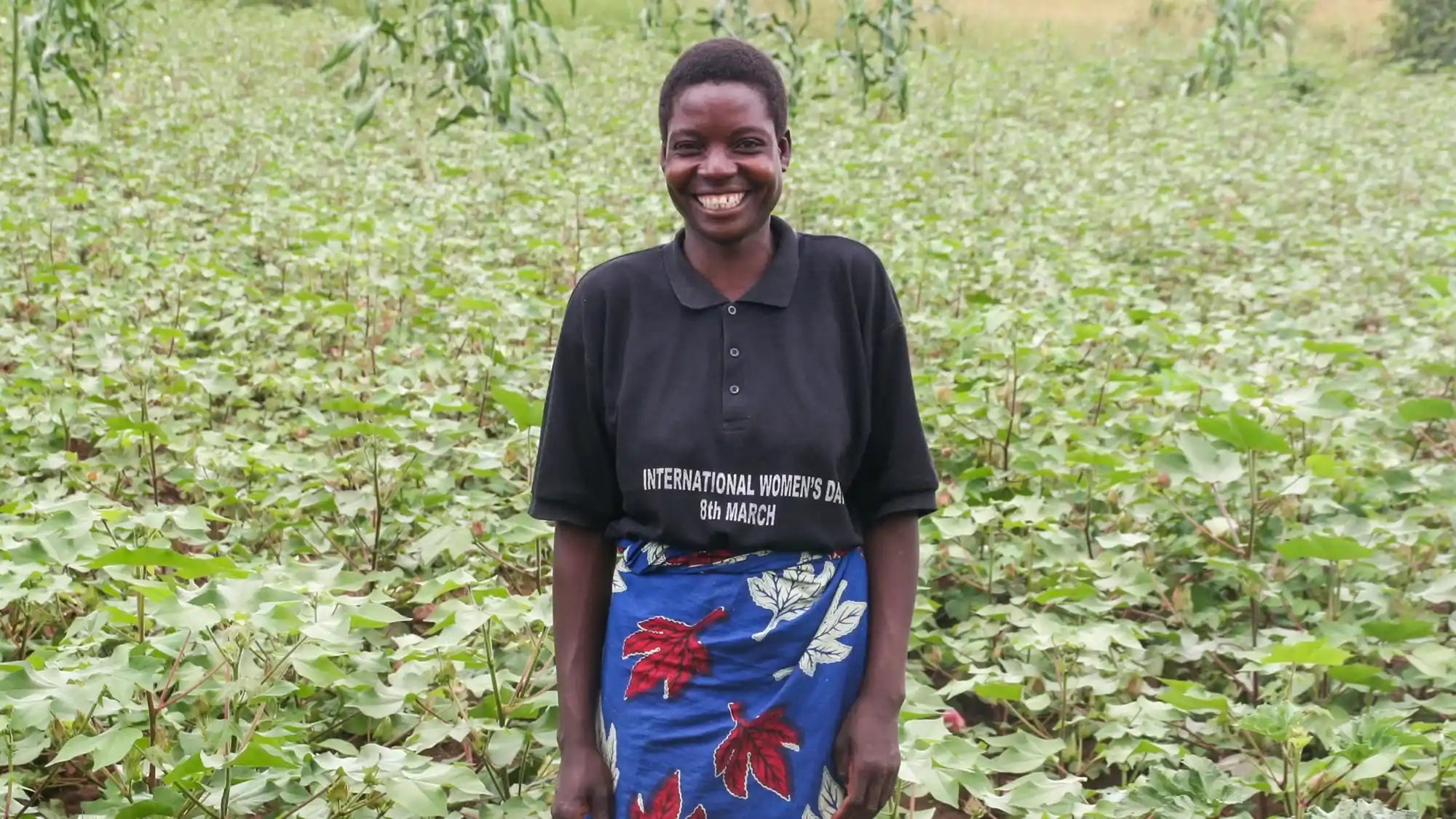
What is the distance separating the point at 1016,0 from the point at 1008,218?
41.0 feet

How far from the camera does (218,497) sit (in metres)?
3.54

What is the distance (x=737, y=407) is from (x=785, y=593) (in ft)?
0.78

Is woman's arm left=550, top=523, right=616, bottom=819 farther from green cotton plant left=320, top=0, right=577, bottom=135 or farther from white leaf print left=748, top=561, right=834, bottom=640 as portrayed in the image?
green cotton plant left=320, top=0, right=577, bottom=135

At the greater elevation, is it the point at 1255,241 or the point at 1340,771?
the point at 1255,241

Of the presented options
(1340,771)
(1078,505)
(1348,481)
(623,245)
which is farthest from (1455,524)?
(623,245)

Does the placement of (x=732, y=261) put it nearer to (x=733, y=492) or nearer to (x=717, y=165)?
(x=717, y=165)

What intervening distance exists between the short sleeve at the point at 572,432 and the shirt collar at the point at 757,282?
0.43ft

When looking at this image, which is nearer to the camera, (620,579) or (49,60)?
Answer: (620,579)

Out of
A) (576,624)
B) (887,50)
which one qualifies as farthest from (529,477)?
(887,50)

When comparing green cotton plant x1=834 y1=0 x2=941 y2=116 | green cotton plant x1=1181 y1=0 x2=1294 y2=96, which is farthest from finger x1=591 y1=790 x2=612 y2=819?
green cotton plant x1=1181 y1=0 x2=1294 y2=96

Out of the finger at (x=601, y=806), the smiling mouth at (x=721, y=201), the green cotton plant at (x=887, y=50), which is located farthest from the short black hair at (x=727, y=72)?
the green cotton plant at (x=887, y=50)

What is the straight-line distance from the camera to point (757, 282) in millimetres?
1772

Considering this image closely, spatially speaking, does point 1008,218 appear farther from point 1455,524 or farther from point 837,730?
point 837,730

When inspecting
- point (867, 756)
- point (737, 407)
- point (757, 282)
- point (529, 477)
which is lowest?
point (529, 477)
